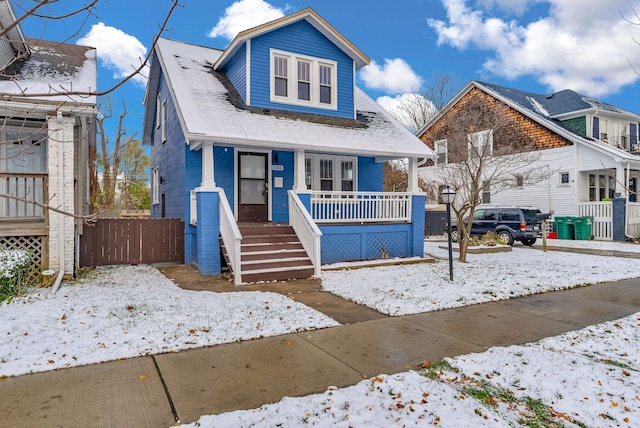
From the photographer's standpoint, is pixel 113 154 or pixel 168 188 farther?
pixel 113 154

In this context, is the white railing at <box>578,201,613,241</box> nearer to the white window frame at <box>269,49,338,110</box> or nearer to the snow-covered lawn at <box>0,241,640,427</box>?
the snow-covered lawn at <box>0,241,640,427</box>

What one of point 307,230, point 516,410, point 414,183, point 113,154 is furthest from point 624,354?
point 113,154

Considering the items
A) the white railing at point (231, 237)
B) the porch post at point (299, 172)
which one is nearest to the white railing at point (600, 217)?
the porch post at point (299, 172)

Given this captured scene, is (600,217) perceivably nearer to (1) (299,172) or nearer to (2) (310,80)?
(2) (310,80)

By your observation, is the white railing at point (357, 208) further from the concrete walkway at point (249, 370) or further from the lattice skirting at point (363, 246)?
the concrete walkway at point (249, 370)

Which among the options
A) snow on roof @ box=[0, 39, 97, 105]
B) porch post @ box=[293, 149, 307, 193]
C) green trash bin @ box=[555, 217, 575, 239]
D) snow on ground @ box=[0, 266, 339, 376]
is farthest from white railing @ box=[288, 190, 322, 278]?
green trash bin @ box=[555, 217, 575, 239]

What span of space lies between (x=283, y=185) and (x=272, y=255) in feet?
10.9

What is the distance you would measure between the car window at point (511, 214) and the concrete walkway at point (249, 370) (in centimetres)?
1129

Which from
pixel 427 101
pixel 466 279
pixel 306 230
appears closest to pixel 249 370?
pixel 306 230

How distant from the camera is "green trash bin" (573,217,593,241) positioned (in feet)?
62.3

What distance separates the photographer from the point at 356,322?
5.79 meters

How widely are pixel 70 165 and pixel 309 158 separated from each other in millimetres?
6505

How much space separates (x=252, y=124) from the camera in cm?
1041

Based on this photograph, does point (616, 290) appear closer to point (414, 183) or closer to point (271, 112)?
point (414, 183)
